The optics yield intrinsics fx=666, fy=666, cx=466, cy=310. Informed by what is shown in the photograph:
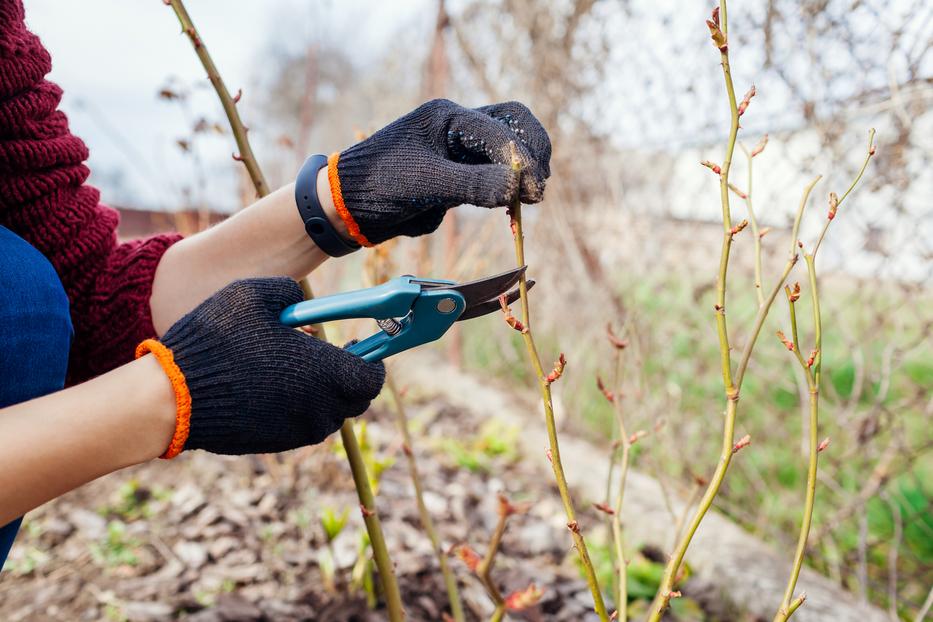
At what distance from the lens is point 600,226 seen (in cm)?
302

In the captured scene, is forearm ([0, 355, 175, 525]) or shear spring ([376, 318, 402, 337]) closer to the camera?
forearm ([0, 355, 175, 525])

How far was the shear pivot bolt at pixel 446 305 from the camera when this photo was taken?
1094mm

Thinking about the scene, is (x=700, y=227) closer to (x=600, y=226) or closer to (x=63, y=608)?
(x=600, y=226)

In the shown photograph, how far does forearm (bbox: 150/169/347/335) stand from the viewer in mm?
1224

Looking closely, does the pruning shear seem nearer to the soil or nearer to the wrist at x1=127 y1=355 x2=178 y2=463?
the wrist at x1=127 y1=355 x2=178 y2=463

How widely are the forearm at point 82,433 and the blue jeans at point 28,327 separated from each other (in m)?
0.14

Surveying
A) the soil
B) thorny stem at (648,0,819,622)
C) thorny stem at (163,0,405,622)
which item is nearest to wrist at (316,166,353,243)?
thorny stem at (163,0,405,622)

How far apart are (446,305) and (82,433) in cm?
55

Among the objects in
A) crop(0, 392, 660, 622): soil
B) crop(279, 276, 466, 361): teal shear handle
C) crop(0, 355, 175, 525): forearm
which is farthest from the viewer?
crop(0, 392, 660, 622): soil

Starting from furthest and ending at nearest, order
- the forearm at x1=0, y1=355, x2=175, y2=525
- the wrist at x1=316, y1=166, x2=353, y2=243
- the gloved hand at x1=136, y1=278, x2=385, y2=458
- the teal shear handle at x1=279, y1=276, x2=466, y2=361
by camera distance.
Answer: the wrist at x1=316, y1=166, x2=353, y2=243 < the teal shear handle at x1=279, y1=276, x2=466, y2=361 < the gloved hand at x1=136, y1=278, x2=385, y2=458 < the forearm at x1=0, y1=355, x2=175, y2=525

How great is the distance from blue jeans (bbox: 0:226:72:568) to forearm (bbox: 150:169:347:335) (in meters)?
0.23

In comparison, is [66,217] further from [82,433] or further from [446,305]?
[446,305]

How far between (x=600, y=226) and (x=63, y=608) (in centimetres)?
240

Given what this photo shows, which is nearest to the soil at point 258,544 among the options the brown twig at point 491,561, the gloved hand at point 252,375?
the brown twig at point 491,561
